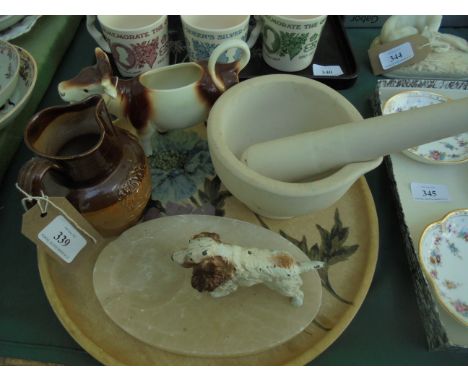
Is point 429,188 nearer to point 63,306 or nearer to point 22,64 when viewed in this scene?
point 63,306

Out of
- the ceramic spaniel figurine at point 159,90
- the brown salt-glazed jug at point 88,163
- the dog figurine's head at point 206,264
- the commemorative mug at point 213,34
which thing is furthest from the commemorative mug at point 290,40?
the dog figurine's head at point 206,264

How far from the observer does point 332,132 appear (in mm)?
617

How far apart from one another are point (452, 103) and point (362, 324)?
1.44ft

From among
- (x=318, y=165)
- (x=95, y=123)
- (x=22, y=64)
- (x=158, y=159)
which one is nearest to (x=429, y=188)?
(x=318, y=165)

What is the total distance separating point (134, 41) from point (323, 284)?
0.73 meters

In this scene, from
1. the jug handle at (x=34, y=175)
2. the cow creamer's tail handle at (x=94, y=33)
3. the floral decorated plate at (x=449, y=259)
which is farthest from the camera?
the cow creamer's tail handle at (x=94, y=33)

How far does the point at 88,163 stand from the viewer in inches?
23.0

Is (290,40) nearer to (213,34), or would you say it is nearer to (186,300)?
(213,34)

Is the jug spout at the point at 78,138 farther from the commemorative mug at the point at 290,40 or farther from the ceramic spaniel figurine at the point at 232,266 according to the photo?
the commemorative mug at the point at 290,40

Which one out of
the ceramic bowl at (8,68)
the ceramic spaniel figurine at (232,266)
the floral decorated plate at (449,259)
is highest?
the ceramic bowl at (8,68)

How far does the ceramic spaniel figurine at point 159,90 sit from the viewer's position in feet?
2.30

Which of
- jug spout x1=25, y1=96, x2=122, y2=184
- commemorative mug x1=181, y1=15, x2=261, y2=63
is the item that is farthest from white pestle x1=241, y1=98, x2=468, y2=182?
commemorative mug x1=181, y1=15, x2=261, y2=63

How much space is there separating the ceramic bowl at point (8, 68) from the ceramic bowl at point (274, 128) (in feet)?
1.78

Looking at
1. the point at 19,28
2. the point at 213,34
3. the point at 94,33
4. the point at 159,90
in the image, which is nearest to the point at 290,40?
the point at 213,34
